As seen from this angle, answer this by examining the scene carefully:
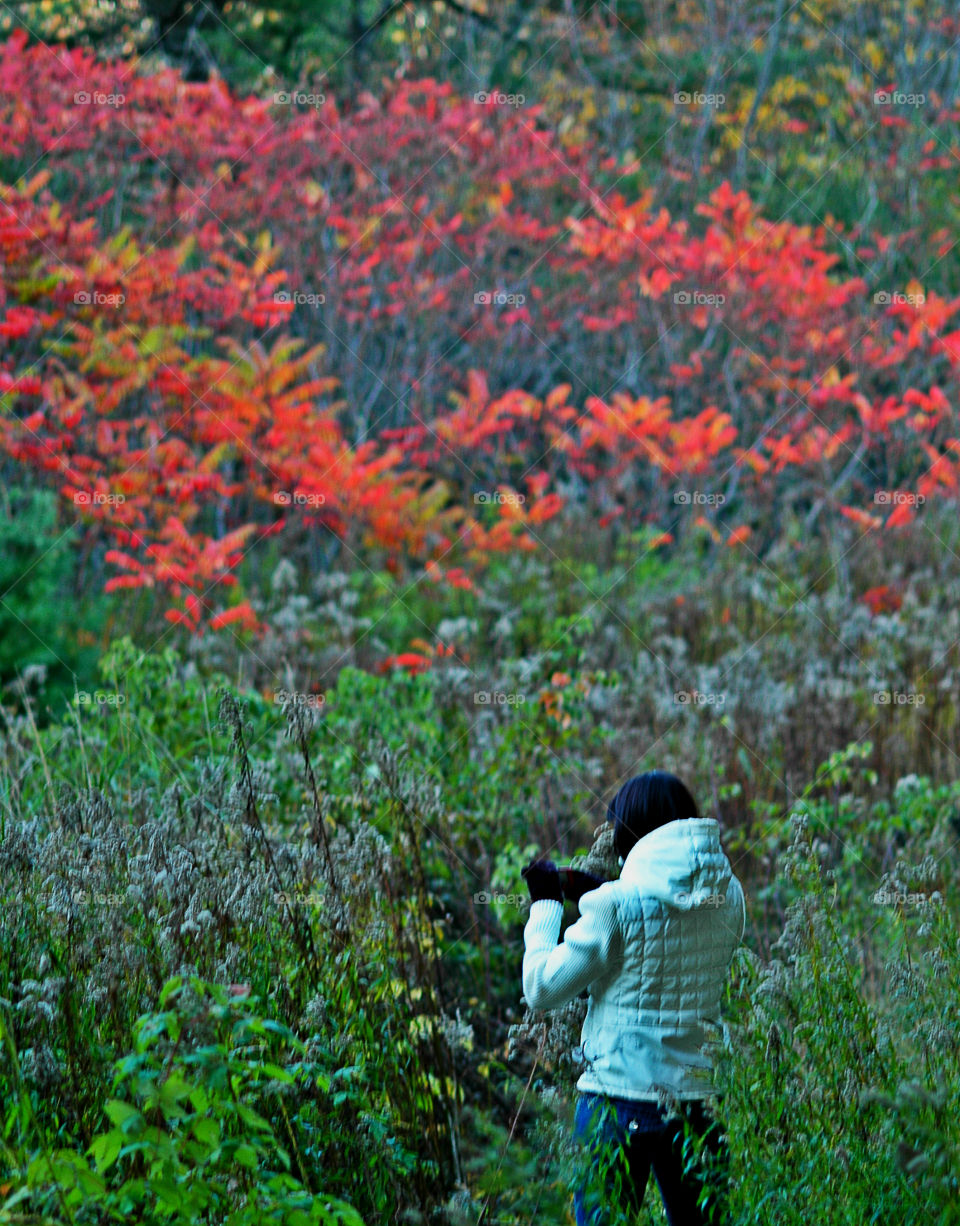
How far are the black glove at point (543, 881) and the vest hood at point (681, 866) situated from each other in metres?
0.14

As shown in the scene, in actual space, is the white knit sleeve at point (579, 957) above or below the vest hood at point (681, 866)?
below

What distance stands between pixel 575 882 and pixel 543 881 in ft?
0.32

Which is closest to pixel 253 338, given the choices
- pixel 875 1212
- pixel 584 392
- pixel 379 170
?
pixel 379 170

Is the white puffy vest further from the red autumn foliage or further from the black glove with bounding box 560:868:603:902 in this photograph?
the red autumn foliage

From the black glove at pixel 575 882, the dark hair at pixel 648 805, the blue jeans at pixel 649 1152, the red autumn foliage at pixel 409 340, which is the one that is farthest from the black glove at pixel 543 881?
the red autumn foliage at pixel 409 340

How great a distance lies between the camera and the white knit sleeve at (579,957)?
8.08 ft

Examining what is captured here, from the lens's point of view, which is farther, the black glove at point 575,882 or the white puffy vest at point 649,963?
the black glove at point 575,882

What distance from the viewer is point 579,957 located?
2.46 m

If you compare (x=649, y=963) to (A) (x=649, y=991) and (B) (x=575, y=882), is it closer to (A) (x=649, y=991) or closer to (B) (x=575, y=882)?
(A) (x=649, y=991)

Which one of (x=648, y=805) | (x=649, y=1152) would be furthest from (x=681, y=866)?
(x=649, y=1152)

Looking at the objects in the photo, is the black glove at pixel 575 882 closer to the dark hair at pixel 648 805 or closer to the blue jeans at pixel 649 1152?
→ the dark hair at pixel 648 805

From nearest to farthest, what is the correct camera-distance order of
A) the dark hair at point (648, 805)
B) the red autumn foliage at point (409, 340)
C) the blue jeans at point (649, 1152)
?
the blue jeans at point (649, 1152), the dark hair at point (648, 805), the red autumn foliage at point (409, 340)

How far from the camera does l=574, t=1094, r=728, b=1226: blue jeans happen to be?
246cm

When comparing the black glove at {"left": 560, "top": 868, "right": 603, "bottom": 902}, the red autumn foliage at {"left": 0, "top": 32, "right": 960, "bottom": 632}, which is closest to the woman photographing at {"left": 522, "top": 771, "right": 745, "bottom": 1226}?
the black glove at {"left": 560, "top": 868, "right": 603, "bottom": 902}
